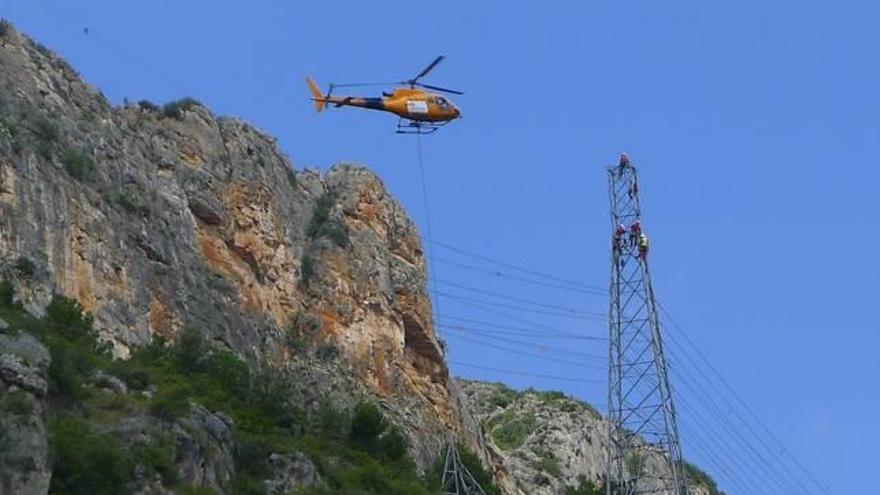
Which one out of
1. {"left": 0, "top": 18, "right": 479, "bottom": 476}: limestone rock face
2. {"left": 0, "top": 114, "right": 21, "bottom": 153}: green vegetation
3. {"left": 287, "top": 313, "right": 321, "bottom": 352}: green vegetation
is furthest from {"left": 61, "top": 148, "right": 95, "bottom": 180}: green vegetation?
{"left": 287, "top": 313, "right": 321, "bottom": 352}: green vegetation

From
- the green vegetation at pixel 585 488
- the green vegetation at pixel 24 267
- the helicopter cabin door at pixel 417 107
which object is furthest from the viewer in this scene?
the green vegetation at pixel 585 488

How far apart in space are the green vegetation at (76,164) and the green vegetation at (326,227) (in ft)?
57.3

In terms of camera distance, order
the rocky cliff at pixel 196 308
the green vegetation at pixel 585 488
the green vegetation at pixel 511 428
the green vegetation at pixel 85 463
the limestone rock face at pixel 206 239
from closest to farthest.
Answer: the green vegetation at pixel 85 463
the rocky cliff at pixel 196 308
the limestone rock face at pixel 206 239
the green vegetation at pixel 585 488
the green vegetation at pixel 511 428

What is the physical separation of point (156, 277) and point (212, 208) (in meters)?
8.82

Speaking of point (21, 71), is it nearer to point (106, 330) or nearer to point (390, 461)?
point (106, 330)

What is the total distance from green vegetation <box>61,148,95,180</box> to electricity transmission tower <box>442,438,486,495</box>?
17.1 metres

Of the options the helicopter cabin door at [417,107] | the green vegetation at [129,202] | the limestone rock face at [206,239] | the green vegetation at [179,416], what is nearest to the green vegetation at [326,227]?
the limestone rock face at [206,239]

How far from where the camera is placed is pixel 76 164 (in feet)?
248

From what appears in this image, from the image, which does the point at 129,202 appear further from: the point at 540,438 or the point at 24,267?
the point at 540,438

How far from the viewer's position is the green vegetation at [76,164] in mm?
75500

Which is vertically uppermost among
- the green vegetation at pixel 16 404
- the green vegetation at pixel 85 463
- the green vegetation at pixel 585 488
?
the green vegetation at pixel 585 488

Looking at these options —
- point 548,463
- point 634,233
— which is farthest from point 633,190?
point 548,463

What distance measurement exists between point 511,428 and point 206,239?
1381 inches

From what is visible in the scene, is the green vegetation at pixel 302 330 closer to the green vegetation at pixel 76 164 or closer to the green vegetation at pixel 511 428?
the green vegetation at pixel 76 164
